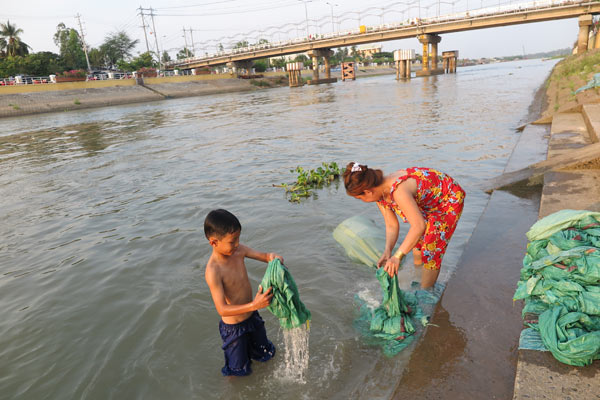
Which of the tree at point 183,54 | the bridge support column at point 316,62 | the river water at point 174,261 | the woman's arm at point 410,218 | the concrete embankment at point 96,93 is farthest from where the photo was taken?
the tree at point 183,54

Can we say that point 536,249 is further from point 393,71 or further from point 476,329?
point 393,71

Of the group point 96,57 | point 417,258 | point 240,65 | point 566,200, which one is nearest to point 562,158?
point 566,200

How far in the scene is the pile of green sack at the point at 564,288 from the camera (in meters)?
2.06

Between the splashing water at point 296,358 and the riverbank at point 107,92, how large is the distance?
40358 mm

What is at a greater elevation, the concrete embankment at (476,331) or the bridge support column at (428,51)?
the bridge support column at (428,51)

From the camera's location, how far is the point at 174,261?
5.09 meters

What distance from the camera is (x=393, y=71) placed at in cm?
10019

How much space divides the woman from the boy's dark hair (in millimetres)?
865

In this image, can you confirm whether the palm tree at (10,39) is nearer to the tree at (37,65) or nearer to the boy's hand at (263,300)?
the tree at (37,65)

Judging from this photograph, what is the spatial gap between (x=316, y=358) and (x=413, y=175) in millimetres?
1659

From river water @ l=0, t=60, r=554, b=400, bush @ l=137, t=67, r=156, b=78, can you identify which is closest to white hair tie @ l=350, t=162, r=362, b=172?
river water @ l=0, t=60, r=554, b=400

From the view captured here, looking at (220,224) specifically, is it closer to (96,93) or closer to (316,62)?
(96,93)

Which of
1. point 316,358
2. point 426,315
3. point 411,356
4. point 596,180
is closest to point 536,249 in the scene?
point 426,315

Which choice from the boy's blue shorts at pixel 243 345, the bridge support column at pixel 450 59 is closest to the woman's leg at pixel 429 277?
the boy's blue shorts at pixel 243 345
